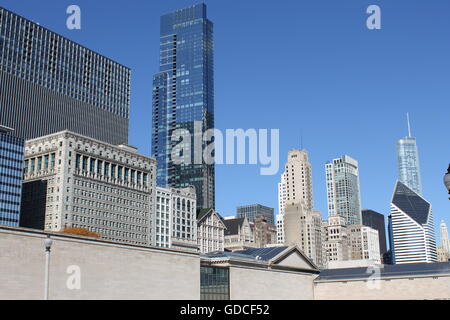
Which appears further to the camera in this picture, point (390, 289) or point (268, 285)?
point (390, 289)

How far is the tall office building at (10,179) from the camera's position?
171000 mm

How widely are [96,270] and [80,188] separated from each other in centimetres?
10908

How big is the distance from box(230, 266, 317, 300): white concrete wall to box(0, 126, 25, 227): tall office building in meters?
96.1

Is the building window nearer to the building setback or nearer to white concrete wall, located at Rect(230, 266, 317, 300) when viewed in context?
white concrete wall, located at Rect(230, 266, 317, 300)

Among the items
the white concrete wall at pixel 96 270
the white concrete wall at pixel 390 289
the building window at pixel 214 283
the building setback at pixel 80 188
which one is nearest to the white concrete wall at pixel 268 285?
the building window at pixel 214 283

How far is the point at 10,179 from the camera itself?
17362cm

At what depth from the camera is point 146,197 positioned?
200 meters

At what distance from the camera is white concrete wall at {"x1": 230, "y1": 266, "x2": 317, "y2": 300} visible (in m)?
95.1

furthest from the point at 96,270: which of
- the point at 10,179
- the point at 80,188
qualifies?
the point at 10,179

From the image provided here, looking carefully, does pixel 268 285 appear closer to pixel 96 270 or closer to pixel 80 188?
pixel 96 270

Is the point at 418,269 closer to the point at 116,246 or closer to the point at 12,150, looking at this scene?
the point at 116,246
